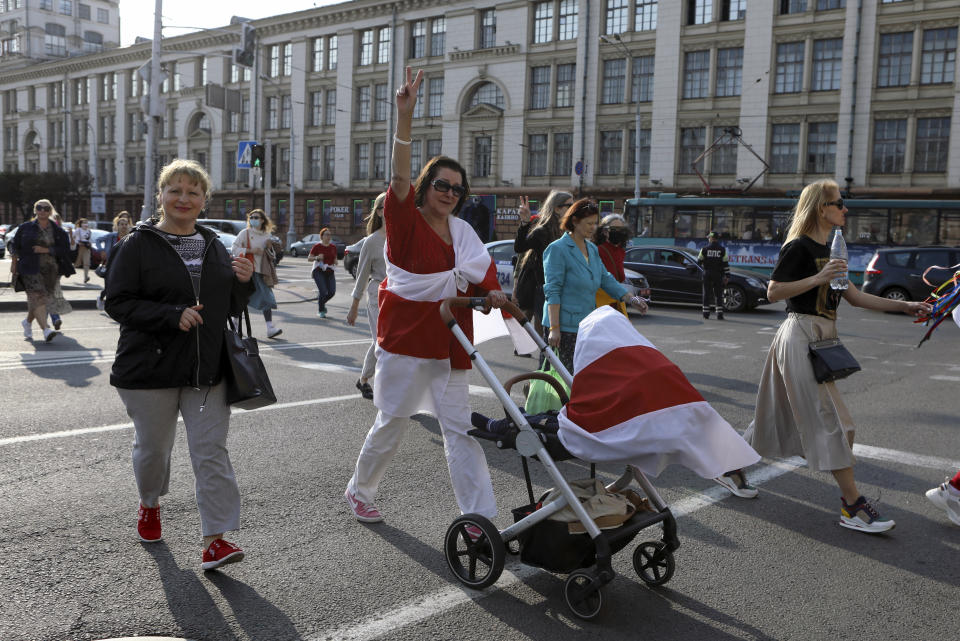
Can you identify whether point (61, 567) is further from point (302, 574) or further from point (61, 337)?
point (61, 337)

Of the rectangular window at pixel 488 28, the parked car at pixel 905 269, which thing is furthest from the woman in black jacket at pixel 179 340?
the rectangular window at pixel 488 28

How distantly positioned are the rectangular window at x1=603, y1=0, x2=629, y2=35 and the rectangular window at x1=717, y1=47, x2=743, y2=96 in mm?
5496

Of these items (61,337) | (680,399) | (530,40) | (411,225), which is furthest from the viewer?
(530,40)

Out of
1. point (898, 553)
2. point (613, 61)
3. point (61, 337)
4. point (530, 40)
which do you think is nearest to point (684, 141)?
point (613, 61)

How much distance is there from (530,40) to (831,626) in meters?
46.7

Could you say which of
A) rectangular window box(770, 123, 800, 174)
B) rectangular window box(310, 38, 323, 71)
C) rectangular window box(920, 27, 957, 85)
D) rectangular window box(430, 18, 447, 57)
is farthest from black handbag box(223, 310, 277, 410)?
rectangular window box(310, 38, 323, 71)

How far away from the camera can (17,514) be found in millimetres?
4492

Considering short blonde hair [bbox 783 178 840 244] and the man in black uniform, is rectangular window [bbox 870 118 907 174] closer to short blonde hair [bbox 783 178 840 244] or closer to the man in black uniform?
the man in black uniform

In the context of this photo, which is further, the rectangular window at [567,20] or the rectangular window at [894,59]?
the rectangular window at [567,20]

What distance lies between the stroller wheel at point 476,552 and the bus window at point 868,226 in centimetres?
2517

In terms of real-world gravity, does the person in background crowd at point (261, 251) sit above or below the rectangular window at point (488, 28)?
below

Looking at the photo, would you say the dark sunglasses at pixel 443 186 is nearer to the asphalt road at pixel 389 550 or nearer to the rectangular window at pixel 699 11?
the asphalt road at pixel 389 550

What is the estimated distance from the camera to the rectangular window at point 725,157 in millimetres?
40312

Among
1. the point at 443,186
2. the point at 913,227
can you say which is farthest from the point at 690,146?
the point at 443,186
